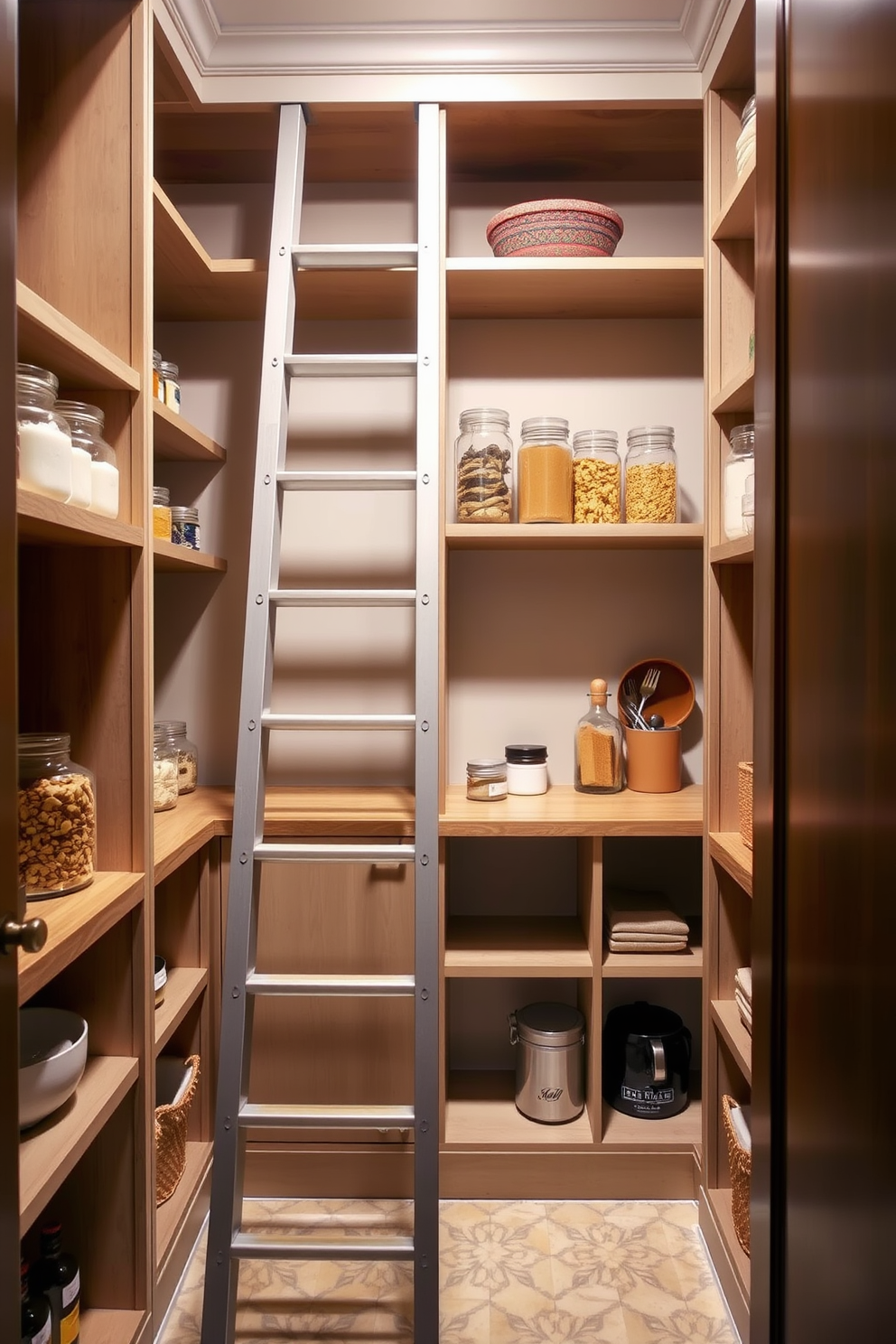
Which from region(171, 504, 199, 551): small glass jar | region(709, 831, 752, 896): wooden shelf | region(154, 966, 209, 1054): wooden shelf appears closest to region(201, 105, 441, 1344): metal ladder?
region(154, 966, 209, 1054): wooden shelf

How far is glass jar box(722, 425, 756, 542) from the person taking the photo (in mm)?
1771

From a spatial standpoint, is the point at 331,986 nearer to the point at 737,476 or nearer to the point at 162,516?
the point at 162,516

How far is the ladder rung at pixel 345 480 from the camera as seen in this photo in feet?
6.15

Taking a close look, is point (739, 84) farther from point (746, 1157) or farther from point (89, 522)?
point (746, 1157)

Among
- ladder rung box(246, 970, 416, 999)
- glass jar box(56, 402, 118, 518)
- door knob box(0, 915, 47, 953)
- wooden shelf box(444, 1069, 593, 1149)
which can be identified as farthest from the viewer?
wooden shelf box(444, 1069, 593, 1149)

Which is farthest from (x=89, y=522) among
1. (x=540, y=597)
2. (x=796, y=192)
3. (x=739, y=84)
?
(x=739, y=84)

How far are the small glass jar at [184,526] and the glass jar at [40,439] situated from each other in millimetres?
813

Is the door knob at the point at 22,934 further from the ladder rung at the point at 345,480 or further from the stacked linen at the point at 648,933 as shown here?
the stacked linen at the point at 648,933

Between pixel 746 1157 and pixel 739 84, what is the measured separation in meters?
2.08

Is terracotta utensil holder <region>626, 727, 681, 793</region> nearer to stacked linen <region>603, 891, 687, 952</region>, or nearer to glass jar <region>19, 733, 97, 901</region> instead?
stacked linen <region>603, 891, 687, 952</region>

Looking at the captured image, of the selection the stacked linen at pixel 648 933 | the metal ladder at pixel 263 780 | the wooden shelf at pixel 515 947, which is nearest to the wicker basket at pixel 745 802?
the stacked linen at pixel 648 933

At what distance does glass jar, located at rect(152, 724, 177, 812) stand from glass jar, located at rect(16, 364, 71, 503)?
0.83 metres

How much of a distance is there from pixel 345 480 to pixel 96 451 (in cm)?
54

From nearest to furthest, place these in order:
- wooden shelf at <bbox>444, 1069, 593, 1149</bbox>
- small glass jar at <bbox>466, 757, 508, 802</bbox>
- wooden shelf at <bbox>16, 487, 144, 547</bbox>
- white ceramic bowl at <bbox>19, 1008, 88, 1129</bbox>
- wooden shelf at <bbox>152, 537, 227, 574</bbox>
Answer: wooden shelf at <bbox>16, 487, 144, 547</bbox> < white ceramic bowl at <bbox>19, 1008, 88, 1129</bbox> < wooden shelf at <bbox>152, 537, 227, 574</bbox> < wooden shelf at <bbox>444, 1069, 593, 1149</bbox> < small glass jar at <bbox>466, 757, 508, 802</bbox>
